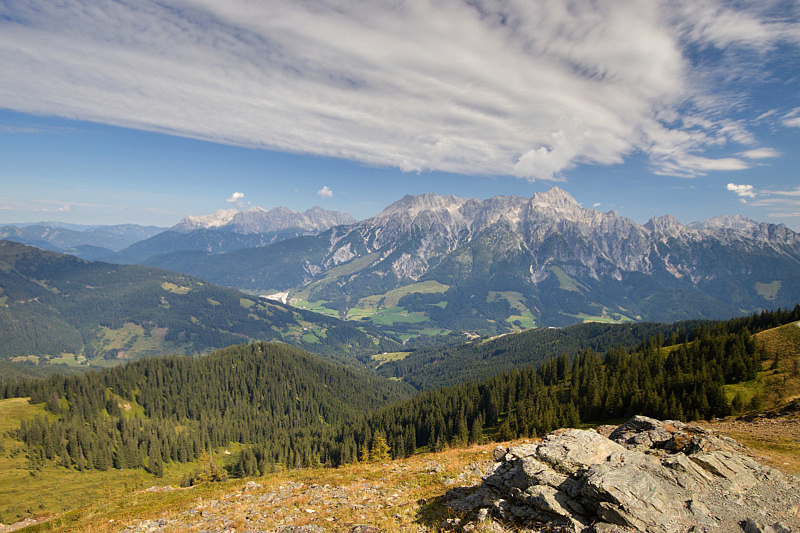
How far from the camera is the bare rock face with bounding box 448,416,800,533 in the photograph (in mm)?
15398

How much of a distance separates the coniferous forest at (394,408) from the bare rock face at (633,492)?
50.1m

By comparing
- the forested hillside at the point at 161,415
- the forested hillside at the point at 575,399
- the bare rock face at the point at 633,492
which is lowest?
the forested hillside at the point at 161,415

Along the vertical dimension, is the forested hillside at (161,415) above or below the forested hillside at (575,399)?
below

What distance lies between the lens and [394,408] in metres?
125

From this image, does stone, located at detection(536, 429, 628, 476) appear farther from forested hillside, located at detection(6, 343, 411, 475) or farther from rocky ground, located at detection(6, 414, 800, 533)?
forested hillside, located at detection(6, 343, 411, 475)

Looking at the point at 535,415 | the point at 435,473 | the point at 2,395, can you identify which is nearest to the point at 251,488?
the point at 435,473

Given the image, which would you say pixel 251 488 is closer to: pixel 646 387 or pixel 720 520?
pixel 720 520

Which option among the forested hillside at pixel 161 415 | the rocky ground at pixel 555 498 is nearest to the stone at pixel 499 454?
the rocky ground at pixel 555 498

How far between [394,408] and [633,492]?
11820cm

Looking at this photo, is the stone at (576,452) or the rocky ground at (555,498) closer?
the rocky ground at (555,498)

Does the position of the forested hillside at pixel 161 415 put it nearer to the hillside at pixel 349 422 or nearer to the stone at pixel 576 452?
the hillside at pixel 349 422

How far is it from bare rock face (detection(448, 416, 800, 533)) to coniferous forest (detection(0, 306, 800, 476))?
1971 inches

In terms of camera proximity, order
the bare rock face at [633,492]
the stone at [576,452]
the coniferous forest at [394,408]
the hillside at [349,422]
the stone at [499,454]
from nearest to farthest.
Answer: the bare rock face at [633,492], the stone at [576,452], the stone at [499,454], the hillside at [349,422], the coniferous forest at [394,408]

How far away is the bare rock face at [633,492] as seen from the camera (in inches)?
606
